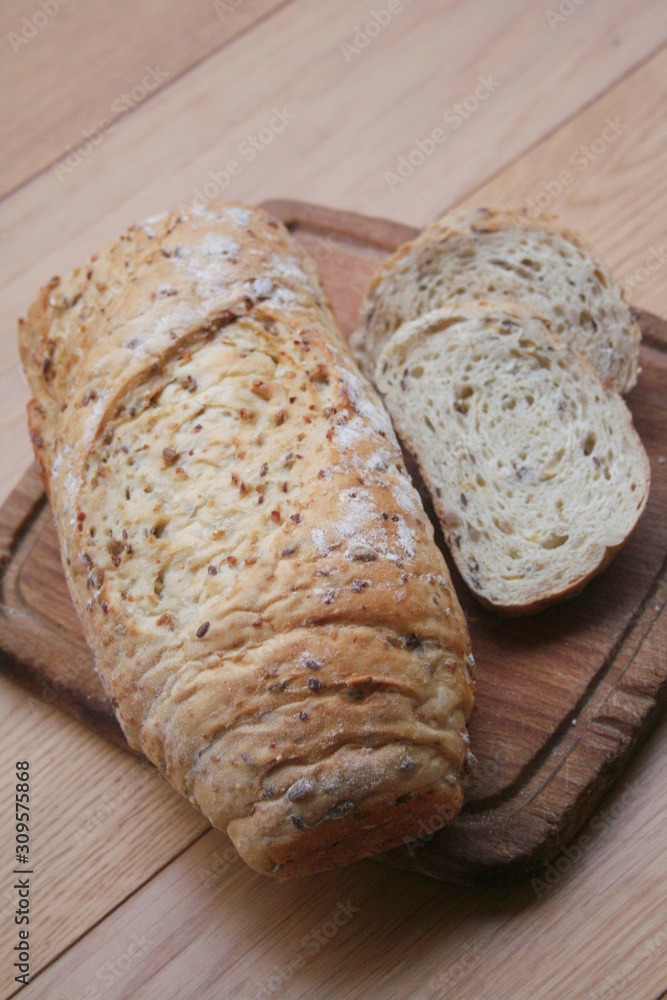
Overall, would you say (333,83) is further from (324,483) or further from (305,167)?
(324,483)

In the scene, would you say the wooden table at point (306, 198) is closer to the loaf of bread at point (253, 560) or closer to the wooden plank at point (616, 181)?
the wooden plank at point (616, 181)

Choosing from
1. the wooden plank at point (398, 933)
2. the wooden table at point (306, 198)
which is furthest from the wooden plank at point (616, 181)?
the wooden plank at point (398, 933)

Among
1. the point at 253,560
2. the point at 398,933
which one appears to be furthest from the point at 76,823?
the point at 253,560

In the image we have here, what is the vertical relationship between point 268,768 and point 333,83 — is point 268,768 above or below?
below

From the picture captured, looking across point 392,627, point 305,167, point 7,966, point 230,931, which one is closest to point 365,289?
point 305,167

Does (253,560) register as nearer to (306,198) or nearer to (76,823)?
(76,823)

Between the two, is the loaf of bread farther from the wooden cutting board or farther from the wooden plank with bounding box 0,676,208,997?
the wooden plank with bounding box 0,676,208,997
